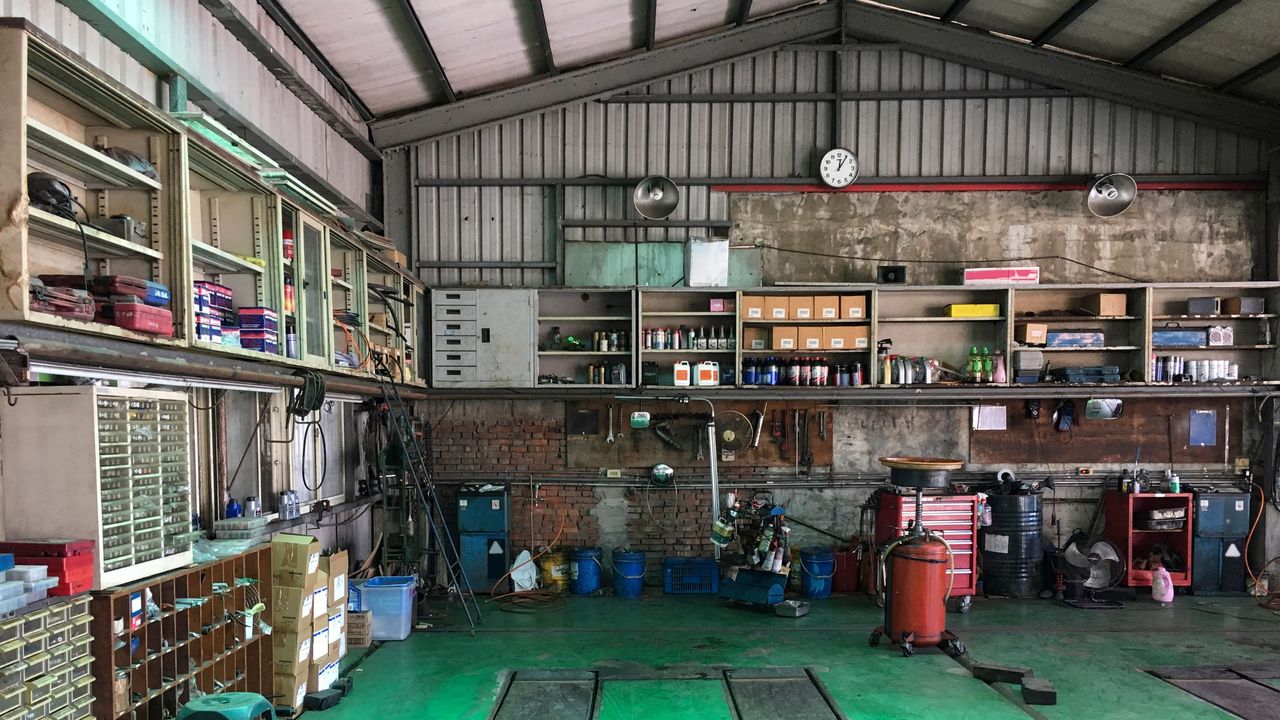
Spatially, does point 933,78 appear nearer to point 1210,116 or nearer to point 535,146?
point 1210,116

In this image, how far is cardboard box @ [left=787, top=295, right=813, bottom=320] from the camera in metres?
7.44

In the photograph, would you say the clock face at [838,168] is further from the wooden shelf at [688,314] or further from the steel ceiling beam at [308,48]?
the steel ceiling beam at [308,48]

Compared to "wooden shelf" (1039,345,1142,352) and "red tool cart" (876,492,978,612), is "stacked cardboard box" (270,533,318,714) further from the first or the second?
"wooden shelf" (1039,345,1142,352)

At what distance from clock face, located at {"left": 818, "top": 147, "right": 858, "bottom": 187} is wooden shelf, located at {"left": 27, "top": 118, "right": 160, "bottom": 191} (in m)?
6.20

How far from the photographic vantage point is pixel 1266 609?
685cm

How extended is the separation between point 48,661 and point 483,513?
487cm

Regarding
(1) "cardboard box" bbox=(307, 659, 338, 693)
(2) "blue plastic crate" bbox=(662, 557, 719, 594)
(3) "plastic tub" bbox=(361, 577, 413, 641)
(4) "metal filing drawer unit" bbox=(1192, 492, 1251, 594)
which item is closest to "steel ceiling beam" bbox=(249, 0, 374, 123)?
(1) "cardboard box" bbox=(307, 659, 338, 693)

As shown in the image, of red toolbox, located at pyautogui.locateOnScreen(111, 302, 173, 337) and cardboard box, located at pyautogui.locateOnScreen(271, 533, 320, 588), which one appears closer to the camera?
red toolbox, located at pyautogui.locateOnScreen(111, 302, 173, 337)

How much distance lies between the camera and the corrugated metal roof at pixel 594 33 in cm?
568

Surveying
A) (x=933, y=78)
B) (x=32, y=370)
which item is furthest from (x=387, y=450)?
(x=933, y=78)

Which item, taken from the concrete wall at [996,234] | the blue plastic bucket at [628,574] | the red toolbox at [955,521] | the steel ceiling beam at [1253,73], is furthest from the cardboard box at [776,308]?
the steel ceiling beam at [1253,73]

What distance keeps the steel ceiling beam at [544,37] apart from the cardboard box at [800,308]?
10.8ft

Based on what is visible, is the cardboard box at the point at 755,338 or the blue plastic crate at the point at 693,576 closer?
the blue plastic crate at the point at 693,576

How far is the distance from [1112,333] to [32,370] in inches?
346
